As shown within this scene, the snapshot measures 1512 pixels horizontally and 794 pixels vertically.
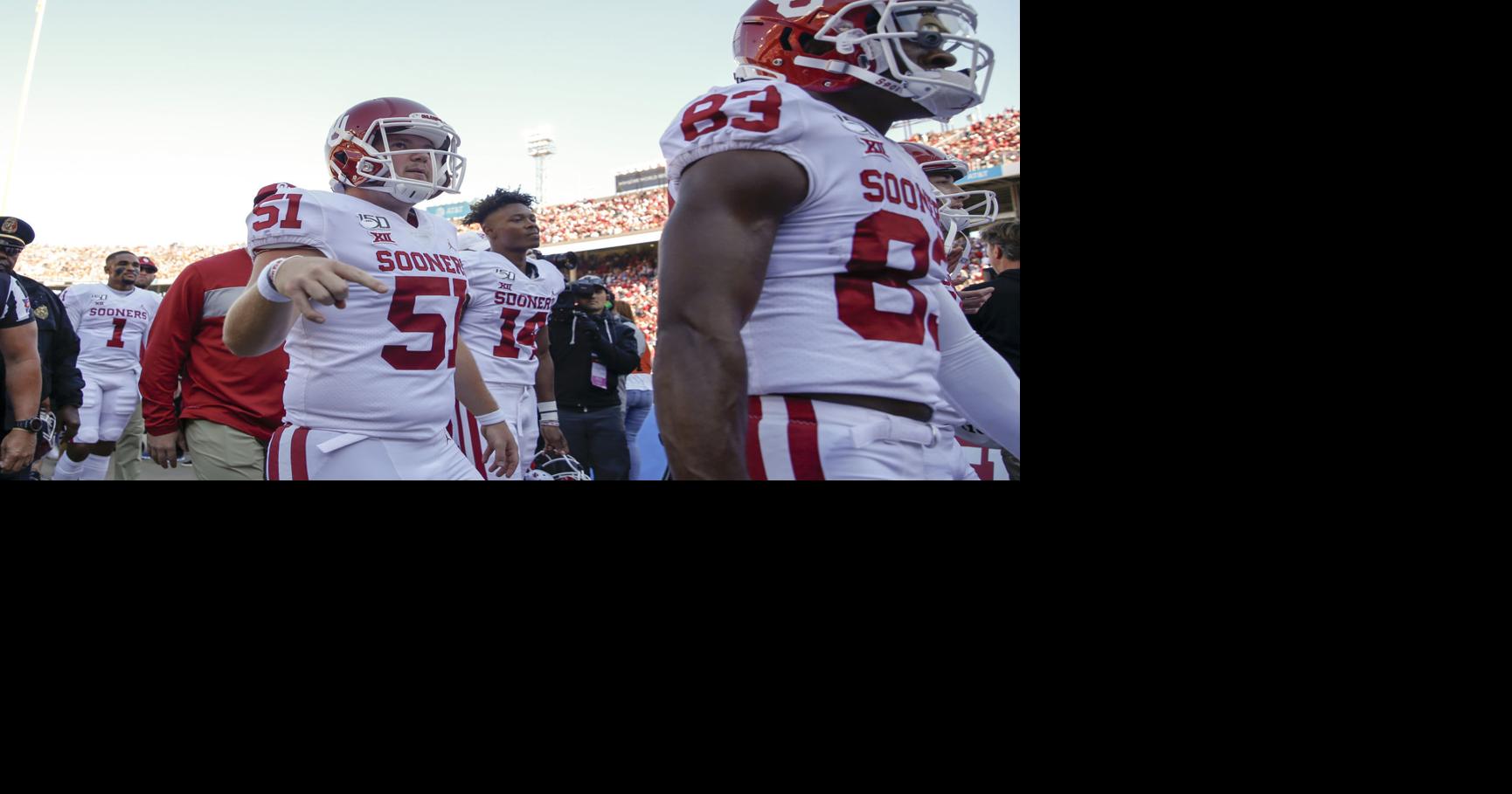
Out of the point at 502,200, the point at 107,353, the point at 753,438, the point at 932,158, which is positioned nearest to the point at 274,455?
the point at 753,438

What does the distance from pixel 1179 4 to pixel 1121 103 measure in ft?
0.56

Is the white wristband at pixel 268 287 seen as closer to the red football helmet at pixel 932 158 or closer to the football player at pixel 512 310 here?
the red football helmet at pixel 932 158

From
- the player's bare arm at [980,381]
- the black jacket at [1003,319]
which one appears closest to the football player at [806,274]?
the player's bare arm at [980,381]

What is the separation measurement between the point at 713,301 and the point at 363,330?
127cm

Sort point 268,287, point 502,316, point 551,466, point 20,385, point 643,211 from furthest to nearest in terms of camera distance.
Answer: point 643,211, point 551,466, point 502,316, point 20,385, point 268,287

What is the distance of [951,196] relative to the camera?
2445 mm

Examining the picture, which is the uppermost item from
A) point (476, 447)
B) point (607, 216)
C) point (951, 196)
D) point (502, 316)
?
point (607, 216)

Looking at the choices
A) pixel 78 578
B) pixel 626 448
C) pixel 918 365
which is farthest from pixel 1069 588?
pixel 626 448

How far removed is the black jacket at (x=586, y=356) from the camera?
173 inches

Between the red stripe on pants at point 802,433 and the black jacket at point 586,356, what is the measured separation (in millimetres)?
3007

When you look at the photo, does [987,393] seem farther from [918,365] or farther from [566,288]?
[566,288]

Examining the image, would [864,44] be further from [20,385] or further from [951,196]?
[20,385]

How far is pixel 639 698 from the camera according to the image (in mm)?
1858

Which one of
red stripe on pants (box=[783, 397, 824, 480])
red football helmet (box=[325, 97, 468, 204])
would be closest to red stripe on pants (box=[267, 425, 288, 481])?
red football helmet (box=[325, 97, 468, 204])
